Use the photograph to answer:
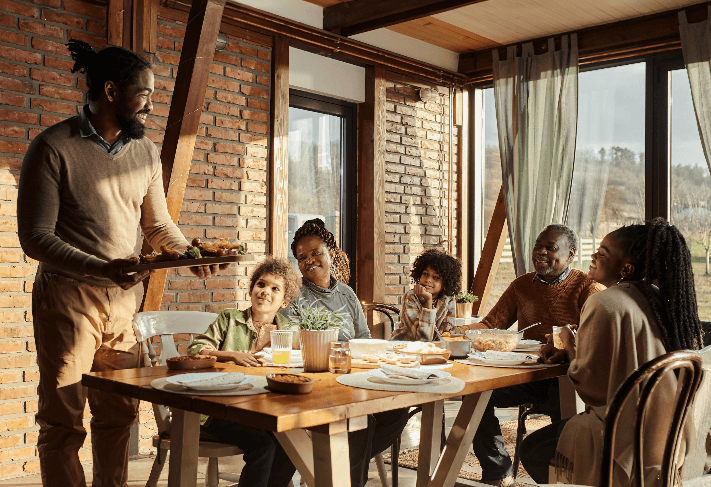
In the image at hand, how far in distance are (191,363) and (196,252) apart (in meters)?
0.34

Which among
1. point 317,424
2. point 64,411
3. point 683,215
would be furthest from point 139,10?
point 683,215

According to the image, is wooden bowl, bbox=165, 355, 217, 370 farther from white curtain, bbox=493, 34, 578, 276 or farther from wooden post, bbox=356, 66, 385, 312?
white curtain, bbox=493, 34, 578, 276

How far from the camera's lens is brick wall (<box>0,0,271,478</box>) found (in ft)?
10.6

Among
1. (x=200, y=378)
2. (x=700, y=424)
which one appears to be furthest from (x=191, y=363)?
(x=700, y=424)

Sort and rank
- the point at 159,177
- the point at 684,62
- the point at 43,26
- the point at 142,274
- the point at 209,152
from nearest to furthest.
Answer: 1. the point at 142,274
2. the point at 159,177
3. the point at 43,26
4. the point at 209,152
5. the point at 684,62

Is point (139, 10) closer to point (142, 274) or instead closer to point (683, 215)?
point (142, 274)

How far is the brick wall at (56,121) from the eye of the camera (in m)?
3.25

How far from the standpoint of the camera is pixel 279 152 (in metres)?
4.39

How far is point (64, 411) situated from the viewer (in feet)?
6.93

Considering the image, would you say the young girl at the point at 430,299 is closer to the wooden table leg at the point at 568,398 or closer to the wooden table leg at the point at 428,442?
the wooden table leg at the point at 428,442

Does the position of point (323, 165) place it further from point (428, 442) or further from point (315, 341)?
point (315, 341)

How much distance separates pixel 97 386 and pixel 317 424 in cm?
70

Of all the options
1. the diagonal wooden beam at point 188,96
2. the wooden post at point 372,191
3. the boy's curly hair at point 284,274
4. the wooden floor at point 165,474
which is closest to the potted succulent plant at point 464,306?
the wooden post at point 372,191

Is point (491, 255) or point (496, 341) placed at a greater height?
point (491, 255)
